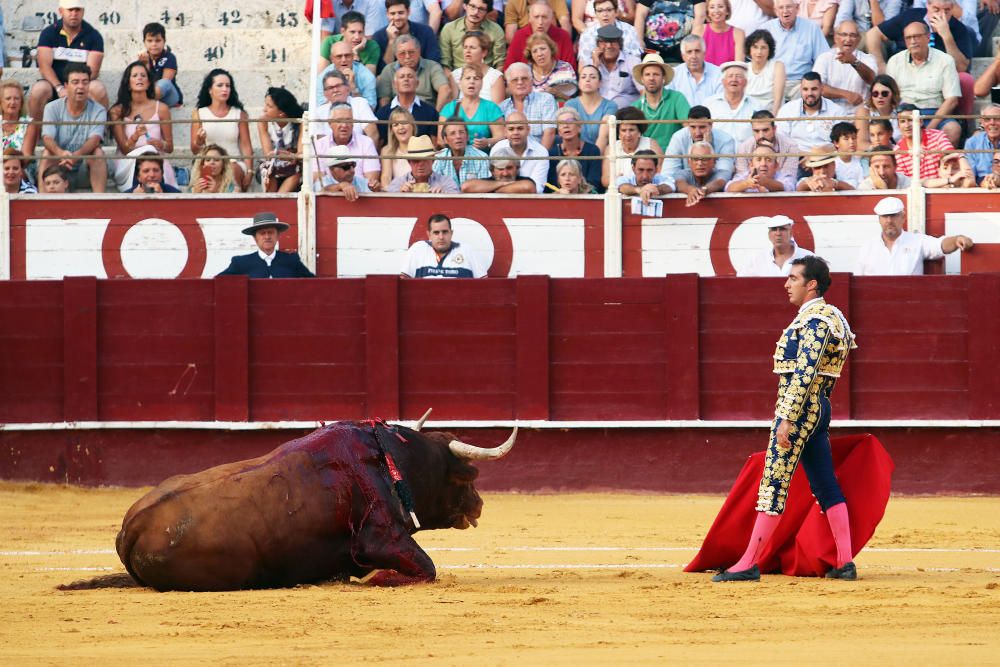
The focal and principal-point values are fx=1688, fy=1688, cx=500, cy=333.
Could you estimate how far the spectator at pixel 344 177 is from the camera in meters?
11.0

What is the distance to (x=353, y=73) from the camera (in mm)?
11766

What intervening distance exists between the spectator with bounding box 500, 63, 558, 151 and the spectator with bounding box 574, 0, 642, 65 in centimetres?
56

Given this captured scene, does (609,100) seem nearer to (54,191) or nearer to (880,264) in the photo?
(880,264)

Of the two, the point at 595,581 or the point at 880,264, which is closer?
the point at 595,581

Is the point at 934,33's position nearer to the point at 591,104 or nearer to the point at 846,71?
the point at 846,71

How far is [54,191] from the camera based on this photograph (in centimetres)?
1137

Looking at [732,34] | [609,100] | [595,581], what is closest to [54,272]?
[609,100]

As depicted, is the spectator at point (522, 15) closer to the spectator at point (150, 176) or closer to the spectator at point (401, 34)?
the spectator at point (401, 34)

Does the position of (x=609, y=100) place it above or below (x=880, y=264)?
above

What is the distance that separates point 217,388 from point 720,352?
10.7 feet

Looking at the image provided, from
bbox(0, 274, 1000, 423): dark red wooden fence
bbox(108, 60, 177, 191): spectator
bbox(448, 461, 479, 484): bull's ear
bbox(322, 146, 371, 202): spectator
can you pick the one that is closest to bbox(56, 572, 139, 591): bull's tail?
bbox(448, 461, 479, 484): bull's ear

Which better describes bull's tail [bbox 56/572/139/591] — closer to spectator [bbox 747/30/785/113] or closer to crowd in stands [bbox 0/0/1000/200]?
crowd in stands [bbox 0/0/1000/200]

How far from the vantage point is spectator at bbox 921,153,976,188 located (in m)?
10.9

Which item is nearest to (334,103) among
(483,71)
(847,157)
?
(483,71)
